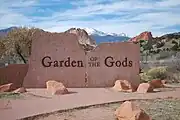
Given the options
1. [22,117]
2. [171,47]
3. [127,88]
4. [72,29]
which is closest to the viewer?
[22,117]

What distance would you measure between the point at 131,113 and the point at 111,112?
2.38 m

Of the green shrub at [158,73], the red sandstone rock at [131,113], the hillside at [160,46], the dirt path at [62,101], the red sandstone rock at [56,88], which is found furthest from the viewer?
the hillside at [160,46]

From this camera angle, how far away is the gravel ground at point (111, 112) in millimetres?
12617

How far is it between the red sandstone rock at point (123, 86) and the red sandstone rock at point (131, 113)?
8.43m

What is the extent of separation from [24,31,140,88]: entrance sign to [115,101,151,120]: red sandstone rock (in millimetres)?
10684

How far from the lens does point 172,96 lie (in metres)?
18.5

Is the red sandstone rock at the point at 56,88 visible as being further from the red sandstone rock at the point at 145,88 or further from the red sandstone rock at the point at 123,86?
the red sandstone rock at the point at 145,88

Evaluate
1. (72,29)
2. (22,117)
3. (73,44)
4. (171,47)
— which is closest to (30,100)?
(22,117)

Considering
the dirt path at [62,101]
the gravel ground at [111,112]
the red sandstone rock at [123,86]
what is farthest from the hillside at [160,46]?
the gravel ground at [111,112]

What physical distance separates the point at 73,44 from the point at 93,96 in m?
5.33

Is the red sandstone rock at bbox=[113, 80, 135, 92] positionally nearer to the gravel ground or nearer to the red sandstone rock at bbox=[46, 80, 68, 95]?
the red sandstone rock at bbox=[46, 80, 68, 95]

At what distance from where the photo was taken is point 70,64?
2272 centimetres

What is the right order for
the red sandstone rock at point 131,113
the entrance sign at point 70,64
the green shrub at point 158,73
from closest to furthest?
the red sandstone rock at point 131,113
the entrance sign at point 70,64
the green shrub at point 158,73

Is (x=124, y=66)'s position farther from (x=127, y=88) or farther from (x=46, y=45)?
(x=46, y=45)
